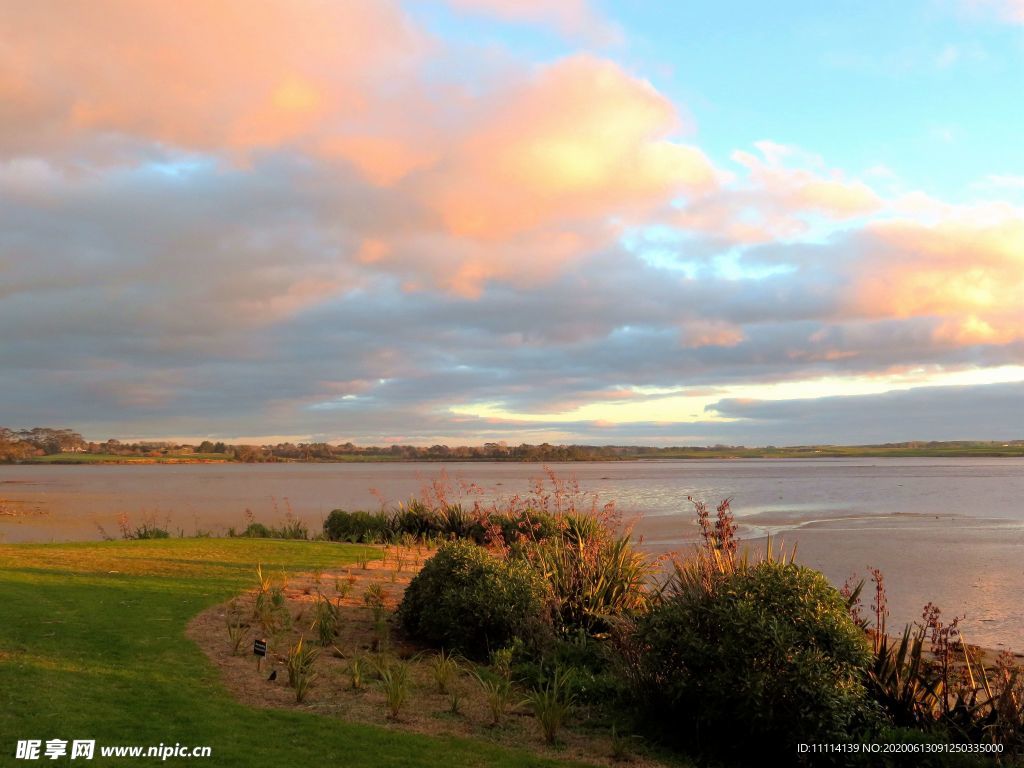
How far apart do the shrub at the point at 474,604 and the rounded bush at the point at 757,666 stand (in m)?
2.31

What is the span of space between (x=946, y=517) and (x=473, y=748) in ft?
92.2

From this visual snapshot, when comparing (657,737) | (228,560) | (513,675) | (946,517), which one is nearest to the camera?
(657,737)

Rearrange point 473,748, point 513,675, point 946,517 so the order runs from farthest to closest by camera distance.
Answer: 1. point 946,517
2. point 513,675
3. point 473,748

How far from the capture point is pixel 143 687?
7094 mm

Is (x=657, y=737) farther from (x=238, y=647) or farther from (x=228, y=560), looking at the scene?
(x=228, y=560)

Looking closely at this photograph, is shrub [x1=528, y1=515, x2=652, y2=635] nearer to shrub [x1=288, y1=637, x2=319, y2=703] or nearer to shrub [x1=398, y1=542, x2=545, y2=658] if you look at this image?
shrub [x1=398, y1=542, x2=545, y2=658]

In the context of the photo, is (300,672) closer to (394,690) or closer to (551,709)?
(394,690)

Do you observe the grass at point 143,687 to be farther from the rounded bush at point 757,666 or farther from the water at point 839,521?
the water at point 839,521

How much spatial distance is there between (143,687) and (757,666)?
17.3 feet

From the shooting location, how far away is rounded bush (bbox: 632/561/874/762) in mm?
6207

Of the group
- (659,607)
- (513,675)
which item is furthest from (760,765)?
(513,675)

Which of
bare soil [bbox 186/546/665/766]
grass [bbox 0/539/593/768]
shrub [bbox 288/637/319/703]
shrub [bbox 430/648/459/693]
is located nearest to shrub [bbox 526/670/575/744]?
bare soil [bbox 186/546/665/766]

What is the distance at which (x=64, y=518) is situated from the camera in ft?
98.0

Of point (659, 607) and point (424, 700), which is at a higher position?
point (659, 607)
